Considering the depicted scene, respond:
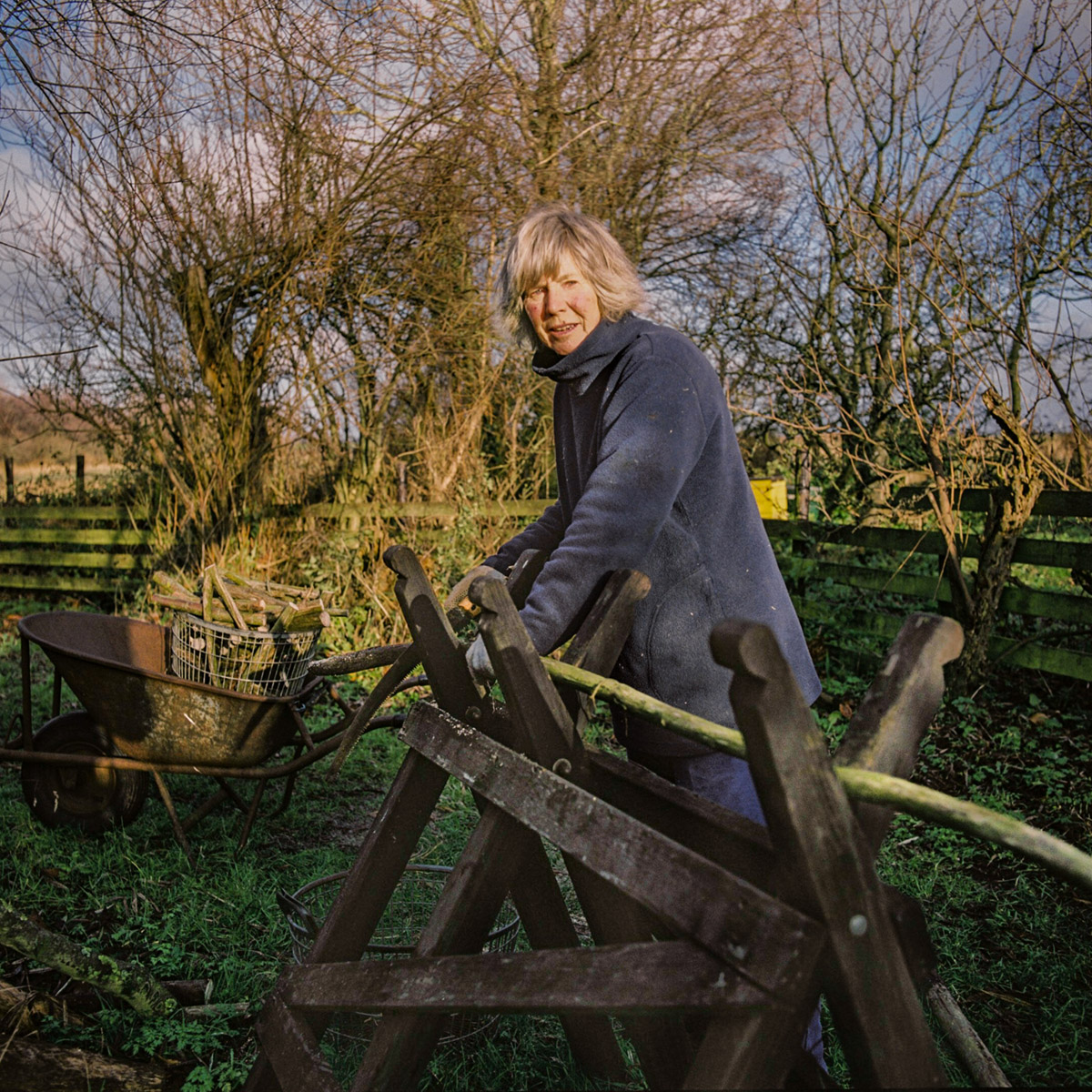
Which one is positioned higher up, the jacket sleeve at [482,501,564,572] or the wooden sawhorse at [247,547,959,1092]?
the jacket sleeve at [482,501,564,572]

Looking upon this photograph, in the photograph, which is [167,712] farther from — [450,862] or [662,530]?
[662,530]

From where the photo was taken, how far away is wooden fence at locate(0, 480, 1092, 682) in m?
5.03

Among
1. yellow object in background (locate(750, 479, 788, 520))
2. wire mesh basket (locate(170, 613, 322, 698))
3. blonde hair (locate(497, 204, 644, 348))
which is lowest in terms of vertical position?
wire mesh basket (locate(170, 613, 322, 698))

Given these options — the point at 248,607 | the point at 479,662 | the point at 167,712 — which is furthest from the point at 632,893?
the point at 248,607

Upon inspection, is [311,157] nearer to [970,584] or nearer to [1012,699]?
[970,584]

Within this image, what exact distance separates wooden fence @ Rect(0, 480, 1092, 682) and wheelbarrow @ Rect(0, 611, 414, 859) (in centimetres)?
357

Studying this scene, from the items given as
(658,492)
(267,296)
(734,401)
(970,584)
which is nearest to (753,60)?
(734,401)

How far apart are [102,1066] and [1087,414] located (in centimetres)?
527

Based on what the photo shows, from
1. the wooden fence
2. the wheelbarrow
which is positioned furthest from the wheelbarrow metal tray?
the wooden fence

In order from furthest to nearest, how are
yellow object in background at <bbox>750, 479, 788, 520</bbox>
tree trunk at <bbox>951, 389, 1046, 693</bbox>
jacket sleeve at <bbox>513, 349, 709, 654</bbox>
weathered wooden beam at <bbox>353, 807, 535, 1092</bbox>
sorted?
yellow object in background at <bbox>750, 479, 788, 520</bbox> → tree trunk at <bbox>951, 389, 1046, 693</bbox> → jacket sleeve at <bbox>513, 349, 709, 654</bbox> → weathered wooden beam at <bbox>353, 807, 535, 1092</bbox>

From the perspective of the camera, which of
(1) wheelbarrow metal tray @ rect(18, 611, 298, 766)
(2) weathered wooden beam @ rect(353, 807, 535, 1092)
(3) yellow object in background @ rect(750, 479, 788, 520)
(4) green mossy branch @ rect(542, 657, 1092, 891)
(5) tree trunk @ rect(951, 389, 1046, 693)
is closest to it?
(4) green mossy branch @ rect(542, 657, 1092, 891)

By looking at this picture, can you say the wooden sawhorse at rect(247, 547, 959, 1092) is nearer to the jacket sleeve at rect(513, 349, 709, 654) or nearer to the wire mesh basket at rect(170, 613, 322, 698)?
the jacket sleeve at rect(513, 349, 709, 654)

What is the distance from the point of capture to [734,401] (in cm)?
935

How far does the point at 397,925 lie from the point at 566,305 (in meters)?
2.11
